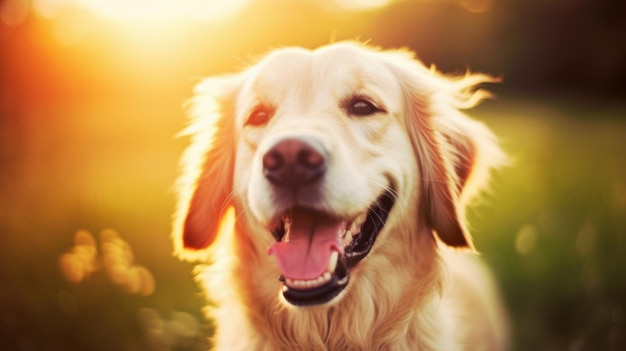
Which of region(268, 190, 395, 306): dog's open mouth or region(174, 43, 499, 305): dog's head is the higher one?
region(174, 43, 499, 305): dog's head

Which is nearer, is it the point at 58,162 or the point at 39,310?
→ the point at 39,310

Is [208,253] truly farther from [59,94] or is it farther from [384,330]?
[59,94]

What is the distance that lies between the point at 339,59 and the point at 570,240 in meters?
3.22

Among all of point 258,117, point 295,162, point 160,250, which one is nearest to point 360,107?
point 258,117

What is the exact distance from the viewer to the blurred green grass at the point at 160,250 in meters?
3.32

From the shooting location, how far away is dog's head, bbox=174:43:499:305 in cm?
229

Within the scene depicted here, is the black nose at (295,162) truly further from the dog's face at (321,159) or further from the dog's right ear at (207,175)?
the dog's right ear at (207,175)

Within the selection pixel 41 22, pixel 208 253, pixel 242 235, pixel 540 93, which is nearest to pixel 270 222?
pixel 242 235

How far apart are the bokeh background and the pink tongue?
106 cm

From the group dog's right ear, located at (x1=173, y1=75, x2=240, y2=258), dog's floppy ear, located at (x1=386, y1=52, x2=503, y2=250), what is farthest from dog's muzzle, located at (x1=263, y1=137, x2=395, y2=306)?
dog's right ear, located at (x1=173, y1=75, x2=240, y2=258)

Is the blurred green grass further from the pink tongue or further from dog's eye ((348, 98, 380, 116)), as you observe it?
the pink tongue

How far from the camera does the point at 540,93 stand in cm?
1055

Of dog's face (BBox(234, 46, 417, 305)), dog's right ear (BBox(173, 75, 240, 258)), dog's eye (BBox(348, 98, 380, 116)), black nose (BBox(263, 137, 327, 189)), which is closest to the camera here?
black nose (BBox(263, 137, 327, 189))

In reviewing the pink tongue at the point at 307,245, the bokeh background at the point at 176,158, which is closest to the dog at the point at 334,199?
the pink tongue at the point at 307,245
